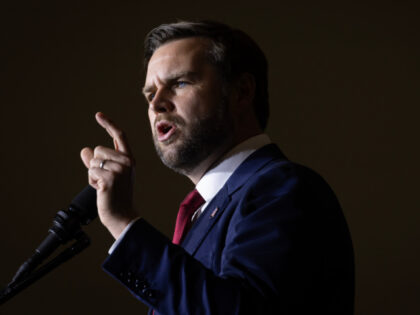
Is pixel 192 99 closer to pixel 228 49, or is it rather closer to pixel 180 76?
pixel 180 76

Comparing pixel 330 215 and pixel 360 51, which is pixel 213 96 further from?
pixel 360 51

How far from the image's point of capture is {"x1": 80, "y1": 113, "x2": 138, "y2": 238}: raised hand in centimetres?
84

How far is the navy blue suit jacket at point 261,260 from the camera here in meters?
0.76

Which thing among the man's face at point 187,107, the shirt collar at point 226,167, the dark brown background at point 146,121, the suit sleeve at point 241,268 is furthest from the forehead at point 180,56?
the dark brown background at point 146,121

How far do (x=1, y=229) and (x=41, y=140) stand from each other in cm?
53

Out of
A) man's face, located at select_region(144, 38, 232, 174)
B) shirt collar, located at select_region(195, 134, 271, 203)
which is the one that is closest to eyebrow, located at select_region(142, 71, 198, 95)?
man's face, located at select_region(144, 38, 232, 174)

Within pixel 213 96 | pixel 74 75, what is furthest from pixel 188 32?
pixel 74 75

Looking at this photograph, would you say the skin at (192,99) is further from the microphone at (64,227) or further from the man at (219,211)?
the microphone at (64,227)

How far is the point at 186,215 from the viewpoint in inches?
48.3

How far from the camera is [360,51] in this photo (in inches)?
114

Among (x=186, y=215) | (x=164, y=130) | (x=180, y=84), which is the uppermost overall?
(x=180, y=84)

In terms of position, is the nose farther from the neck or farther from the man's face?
the neck

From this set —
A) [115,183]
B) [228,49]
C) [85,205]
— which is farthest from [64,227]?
[228,49]

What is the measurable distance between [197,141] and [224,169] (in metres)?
0.10
